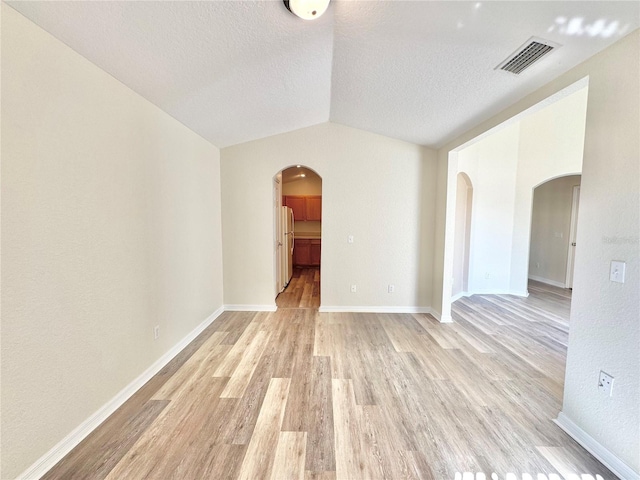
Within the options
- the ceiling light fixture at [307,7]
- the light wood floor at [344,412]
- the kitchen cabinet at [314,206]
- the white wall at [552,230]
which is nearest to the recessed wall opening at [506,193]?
the white wall at [552,230]

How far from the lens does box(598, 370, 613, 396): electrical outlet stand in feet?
4.73

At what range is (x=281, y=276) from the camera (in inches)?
192

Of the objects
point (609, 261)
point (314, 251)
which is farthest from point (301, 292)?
point (609, 261)

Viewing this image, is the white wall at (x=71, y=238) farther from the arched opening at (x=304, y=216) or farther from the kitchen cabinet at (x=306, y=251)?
the kitchen cabinet at (x=306, y=251)

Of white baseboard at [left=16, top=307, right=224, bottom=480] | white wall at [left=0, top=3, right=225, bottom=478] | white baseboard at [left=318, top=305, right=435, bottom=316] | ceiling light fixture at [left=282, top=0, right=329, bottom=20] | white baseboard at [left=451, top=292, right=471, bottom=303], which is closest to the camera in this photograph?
white wall at [left=0, top=3, right=225, bottom=478]

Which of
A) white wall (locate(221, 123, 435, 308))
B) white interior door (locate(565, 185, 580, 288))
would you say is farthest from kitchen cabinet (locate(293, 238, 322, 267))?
white interior door (locate(565, 185, 580, 288))

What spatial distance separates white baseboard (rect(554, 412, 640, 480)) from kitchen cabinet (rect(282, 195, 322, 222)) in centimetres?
613

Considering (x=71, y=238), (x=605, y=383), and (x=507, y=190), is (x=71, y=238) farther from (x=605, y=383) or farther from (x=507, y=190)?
(x=507, y=190)

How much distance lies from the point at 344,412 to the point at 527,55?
278 centimetres

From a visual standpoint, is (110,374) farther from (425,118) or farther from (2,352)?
(425,118)

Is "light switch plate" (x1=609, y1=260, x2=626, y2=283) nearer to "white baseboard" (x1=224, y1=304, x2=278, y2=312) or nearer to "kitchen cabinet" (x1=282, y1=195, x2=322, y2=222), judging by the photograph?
"white baseboard" (x1=224, y1=304, x2=278, y2=312)

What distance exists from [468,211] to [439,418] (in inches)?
157

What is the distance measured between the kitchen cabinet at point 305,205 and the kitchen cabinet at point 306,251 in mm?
703

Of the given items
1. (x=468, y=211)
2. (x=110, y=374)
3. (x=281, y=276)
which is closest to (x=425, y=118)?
(x=468, y=211)
